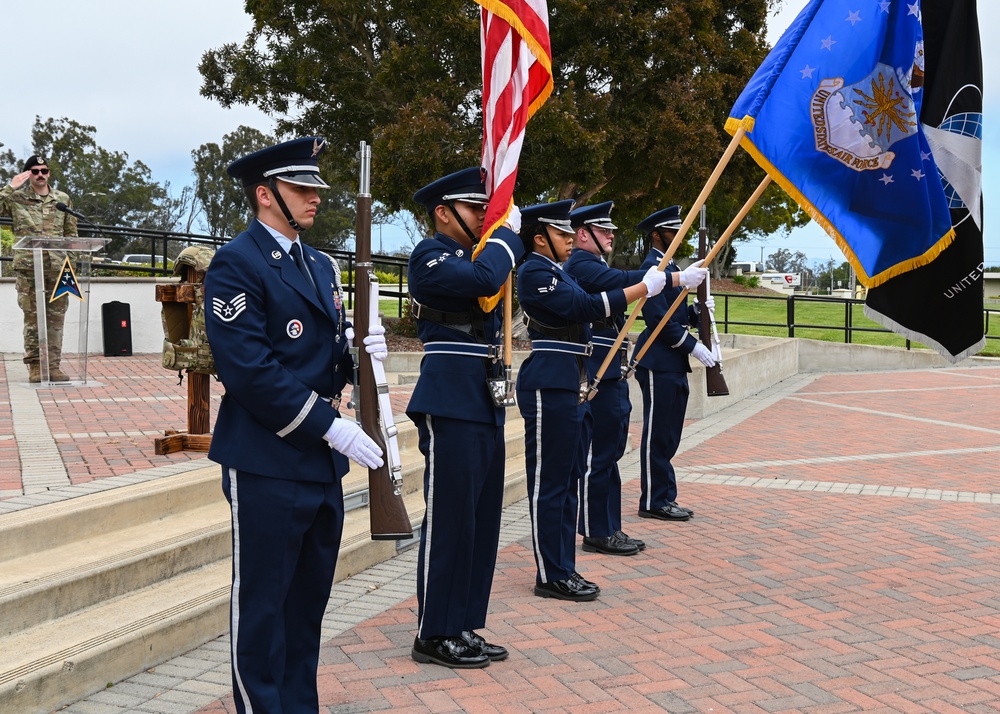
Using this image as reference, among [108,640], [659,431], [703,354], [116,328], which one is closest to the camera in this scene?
[108,640]

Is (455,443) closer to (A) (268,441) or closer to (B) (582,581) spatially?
(A) (268,441)

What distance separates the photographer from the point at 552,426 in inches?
215

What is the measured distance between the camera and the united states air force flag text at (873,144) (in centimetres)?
523

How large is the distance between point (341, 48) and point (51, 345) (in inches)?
329

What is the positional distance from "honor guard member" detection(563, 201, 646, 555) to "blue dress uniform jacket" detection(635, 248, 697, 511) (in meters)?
0.79

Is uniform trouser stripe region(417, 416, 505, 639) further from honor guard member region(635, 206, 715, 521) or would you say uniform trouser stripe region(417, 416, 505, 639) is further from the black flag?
honor guard member region(635, 206, 715, 521)

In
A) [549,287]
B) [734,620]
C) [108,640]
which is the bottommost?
[734,620]

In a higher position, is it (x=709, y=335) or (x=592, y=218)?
(x=592, y=218)

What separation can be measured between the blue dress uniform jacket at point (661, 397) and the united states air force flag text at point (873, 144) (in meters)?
2.01

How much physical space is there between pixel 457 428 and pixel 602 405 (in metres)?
2.03

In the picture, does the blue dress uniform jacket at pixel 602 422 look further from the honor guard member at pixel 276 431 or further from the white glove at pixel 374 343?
the honor guard member at pixel 276 431

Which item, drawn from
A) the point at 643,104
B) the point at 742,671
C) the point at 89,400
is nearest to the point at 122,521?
the point at 742,671

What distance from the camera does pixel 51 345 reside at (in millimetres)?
10367

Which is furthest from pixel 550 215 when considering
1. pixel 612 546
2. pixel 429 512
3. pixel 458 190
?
pixel 612 546
